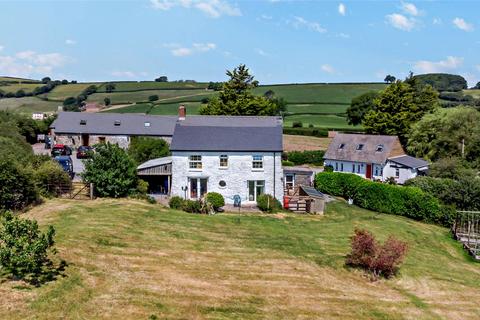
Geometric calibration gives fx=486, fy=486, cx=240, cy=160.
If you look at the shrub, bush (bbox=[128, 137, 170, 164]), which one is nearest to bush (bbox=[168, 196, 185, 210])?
the shrub

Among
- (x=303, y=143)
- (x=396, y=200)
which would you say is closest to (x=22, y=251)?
(x=396, y=200)

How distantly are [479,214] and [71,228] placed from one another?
3226cm

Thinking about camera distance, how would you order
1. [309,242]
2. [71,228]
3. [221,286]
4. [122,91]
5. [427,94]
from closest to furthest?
1. [221,286]
2. [71,228]
3. [309,242]
4. [427,94]
5. [122,91]

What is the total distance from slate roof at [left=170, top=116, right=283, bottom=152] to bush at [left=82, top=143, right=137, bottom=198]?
15.6ft

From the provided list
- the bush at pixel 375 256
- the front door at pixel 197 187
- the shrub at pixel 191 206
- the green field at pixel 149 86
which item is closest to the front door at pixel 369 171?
the front door at pixel 197 187

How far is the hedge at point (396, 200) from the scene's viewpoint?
43.0m

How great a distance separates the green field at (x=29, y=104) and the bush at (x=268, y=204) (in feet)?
333

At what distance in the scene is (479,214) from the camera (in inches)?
1601

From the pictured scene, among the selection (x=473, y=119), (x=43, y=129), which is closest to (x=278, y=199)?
(x=473, y=119)

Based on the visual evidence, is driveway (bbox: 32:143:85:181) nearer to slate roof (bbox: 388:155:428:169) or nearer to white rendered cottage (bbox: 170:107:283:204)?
white rendered cottage (bbox: 170:107:283:204)

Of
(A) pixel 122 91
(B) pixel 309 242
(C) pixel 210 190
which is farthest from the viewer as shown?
(A) pixel 122 91

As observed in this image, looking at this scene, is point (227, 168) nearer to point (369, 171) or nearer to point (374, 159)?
point (374, 159)

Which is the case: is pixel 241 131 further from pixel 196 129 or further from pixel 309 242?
pixel 309 242

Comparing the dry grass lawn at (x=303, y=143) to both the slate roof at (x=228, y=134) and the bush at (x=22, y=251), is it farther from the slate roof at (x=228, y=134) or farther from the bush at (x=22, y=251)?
the bush at (x=22, y=251)
